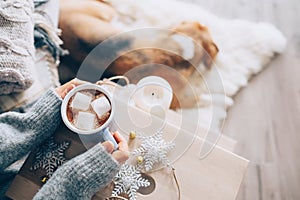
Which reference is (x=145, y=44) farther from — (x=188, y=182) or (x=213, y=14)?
(x=188, y=182)

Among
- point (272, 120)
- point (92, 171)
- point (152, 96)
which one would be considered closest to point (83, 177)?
point (92, 171)

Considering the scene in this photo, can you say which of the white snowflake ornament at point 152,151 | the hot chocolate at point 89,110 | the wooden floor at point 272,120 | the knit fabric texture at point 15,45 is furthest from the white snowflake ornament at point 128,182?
the wooden floor at point 272,120

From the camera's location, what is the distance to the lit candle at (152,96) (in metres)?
0.92

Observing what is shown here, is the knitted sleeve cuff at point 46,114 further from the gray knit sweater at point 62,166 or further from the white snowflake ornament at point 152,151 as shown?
the white snowflake ornament at point 152,151

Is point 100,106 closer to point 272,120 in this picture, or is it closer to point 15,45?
point 15,45

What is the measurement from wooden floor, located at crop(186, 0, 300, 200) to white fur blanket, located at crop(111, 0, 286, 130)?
4 centimetres

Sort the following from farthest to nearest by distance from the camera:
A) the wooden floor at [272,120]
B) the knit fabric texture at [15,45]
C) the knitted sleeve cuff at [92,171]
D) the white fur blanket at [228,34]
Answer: the white fur blanket at [228,34] < the wooden floor at [272,120] < the knit fabric texture at [15,45] < the knitted sleeve cuff at [92,171]

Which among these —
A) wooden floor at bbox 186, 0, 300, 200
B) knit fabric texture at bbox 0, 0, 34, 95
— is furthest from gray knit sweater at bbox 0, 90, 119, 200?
wooden floor at bbox 186, 0, 300, 200

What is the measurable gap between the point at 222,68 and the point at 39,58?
A: 0.65 metres

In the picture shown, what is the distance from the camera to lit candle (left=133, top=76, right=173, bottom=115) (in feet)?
3.01

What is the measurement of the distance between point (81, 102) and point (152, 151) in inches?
7.6

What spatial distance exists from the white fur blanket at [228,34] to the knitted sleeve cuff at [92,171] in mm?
696

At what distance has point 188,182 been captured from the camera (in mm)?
813

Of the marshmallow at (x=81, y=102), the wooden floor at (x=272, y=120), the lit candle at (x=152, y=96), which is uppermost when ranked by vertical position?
the marshmallow at (x=81, y=102)
